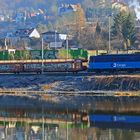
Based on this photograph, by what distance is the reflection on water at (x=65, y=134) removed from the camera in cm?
2845

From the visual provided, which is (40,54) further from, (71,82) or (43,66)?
(71,82)

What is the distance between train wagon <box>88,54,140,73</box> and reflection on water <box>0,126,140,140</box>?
23645 mm

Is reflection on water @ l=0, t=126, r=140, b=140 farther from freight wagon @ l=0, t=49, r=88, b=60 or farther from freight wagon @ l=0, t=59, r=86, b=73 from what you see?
freight wagon @ l=0, t=49, r=88, b=60

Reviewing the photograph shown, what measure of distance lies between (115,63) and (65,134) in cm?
2659

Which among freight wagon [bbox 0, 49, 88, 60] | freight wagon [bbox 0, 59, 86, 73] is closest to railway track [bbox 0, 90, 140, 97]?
freight wagon [bbox 0, 59, 86, 73]

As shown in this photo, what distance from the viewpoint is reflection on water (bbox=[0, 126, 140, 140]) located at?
28.5 meters

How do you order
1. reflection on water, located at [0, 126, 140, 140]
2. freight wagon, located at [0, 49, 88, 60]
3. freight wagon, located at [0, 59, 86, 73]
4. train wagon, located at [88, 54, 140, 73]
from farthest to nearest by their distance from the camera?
freight wagon, located at [0, 49, 88, 60], freight wagon, located at [0, 59, 86, 73], train wagon, located at [88, 54, 140, 73], reflection on water, located at [0, 126, 140, 140]

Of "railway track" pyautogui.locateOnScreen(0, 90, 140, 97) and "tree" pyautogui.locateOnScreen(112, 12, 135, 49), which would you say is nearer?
"railway track" pyautogui.locateOnScreen(0, 90, 140, 97)

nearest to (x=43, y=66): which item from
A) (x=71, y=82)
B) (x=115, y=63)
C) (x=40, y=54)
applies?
(x=71, y=82)

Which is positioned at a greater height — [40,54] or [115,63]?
[115,63]

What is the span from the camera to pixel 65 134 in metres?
29.8

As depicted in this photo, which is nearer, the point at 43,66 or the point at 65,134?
the point at 65,134

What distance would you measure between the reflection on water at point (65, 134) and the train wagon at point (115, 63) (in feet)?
77.6

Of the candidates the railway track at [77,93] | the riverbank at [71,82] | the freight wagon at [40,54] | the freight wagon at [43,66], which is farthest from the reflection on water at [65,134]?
the freight wagon at [40,54]
